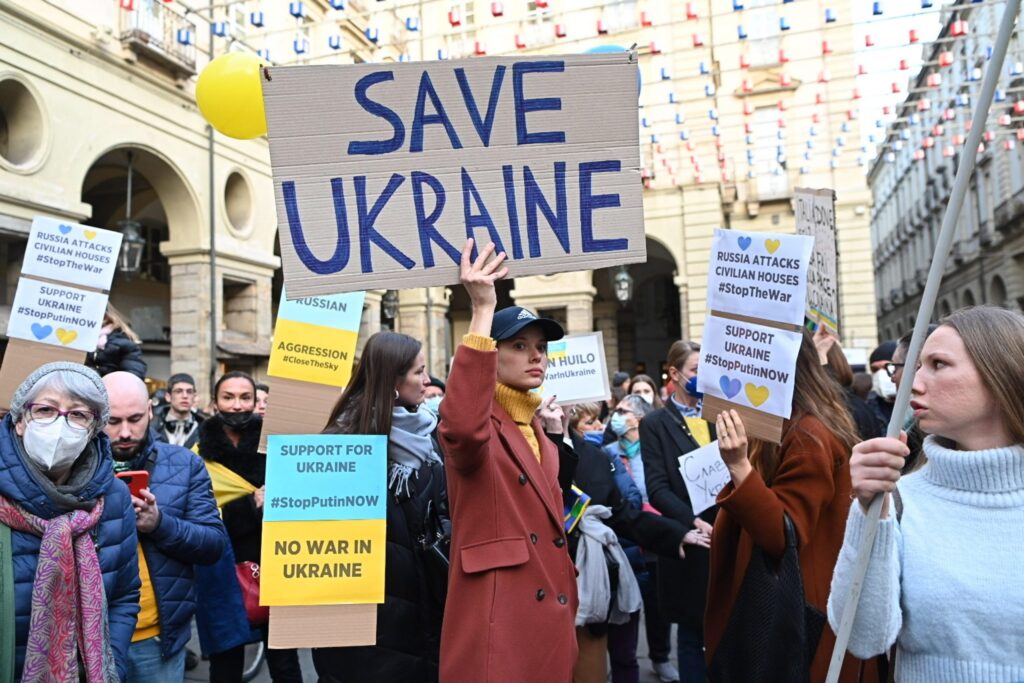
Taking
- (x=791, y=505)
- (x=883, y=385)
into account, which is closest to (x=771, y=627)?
(x=791, y=505)

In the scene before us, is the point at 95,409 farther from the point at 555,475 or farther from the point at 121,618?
the point at 555,475

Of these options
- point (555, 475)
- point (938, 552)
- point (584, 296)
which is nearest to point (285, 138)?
point (555, 475)

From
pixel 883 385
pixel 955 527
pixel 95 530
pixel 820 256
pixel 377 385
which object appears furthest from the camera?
pixel 883 385

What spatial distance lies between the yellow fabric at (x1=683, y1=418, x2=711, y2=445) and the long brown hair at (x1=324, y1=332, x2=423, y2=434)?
1.87 meters

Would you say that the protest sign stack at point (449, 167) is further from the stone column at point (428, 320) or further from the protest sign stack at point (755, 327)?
the stone column at point (428, 320)

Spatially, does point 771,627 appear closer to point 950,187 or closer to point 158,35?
point 158,35

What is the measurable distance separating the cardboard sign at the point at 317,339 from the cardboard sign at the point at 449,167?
1.40 meters

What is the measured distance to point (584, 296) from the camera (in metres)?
21.5

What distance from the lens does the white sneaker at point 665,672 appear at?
520 cm

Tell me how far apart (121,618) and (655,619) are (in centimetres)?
353

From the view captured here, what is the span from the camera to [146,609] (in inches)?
120

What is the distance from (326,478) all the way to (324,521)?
0.16 meters

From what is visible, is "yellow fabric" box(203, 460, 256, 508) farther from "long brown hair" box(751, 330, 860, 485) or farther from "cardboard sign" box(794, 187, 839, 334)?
"cardboard sign" box(794, 187, 839, 334)

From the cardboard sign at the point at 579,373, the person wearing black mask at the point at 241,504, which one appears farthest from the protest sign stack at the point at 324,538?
the cardboard sign at the point at 579,373
